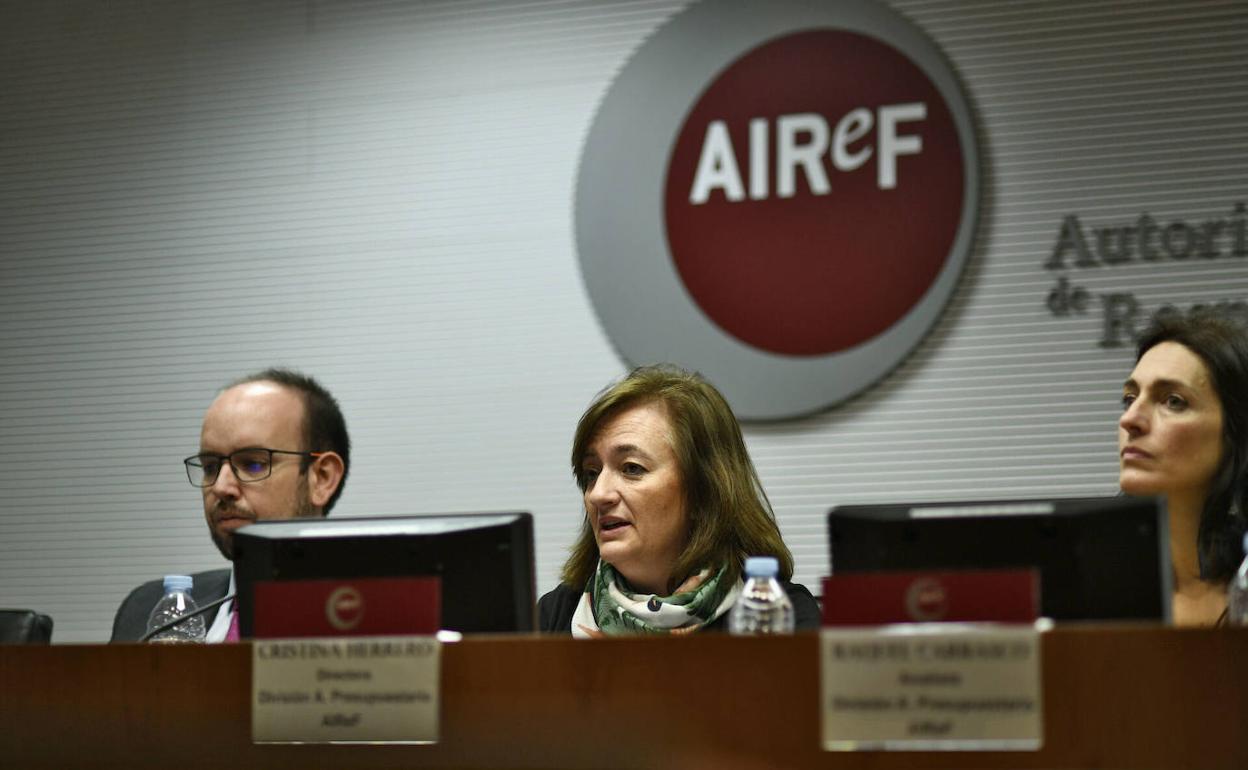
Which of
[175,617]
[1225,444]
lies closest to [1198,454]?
[1225,444]

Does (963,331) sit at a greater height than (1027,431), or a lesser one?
greater

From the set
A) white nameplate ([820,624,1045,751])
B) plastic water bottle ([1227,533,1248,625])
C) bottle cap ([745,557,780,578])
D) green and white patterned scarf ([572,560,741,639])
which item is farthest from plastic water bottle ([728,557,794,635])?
white nameplate ([820,624,1045,751])

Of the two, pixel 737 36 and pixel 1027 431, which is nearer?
pixel 1027 431

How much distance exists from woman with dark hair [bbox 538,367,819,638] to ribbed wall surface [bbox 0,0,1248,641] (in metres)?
0.75

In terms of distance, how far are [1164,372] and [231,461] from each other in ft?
6.70

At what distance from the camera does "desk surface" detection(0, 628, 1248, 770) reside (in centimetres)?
105

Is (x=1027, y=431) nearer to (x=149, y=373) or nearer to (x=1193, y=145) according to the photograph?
(x=1193, y=145)

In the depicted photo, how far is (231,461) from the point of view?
10.3 feet

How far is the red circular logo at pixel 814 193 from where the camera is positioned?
11.0 ft

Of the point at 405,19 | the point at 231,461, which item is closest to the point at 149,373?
the point at 231,461

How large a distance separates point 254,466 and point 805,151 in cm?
159

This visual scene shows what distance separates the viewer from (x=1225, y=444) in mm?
2494

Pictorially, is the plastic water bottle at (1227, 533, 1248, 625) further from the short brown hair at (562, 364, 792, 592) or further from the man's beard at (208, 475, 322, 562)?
the man's beard at (208, 475, 322, 562)

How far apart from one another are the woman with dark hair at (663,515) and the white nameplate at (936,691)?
1.50 meters
